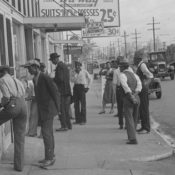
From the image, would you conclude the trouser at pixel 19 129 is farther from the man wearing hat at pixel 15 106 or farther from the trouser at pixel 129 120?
the trouser at pixel 129 120

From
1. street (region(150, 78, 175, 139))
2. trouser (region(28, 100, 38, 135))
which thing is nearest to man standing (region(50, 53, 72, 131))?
trouser (region(28, 100, 38, 135))

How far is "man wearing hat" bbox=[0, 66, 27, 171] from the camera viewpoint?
6.50 m

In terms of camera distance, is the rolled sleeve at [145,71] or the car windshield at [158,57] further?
the car windshield at [158,57]

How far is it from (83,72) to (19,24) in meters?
2.10

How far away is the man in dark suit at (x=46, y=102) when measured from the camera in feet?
23.2

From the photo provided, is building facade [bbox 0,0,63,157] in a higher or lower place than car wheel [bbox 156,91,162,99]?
higher

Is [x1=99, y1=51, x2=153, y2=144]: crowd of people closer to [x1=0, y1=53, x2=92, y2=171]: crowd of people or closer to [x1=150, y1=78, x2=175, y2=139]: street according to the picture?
[x1=150, y1=78, x2=175, y2=139]: street

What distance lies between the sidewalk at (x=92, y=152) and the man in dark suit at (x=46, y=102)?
0.94 feet

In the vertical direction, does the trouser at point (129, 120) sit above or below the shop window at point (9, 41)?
below

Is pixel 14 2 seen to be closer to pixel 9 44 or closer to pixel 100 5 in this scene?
pixel 9 44

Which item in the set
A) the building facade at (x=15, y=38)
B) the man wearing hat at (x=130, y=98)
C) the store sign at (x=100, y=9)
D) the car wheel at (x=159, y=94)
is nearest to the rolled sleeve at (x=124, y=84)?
the man wearing hat at (x=130, y=98)

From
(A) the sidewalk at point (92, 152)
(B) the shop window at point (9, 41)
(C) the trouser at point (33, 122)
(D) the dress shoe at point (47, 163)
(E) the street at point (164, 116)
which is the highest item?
(B) the shop window at point (9, 41)

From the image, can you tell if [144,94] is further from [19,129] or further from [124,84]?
[19,129]

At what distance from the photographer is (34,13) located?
14789 millimetres
